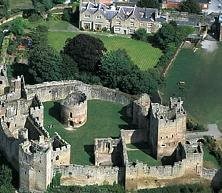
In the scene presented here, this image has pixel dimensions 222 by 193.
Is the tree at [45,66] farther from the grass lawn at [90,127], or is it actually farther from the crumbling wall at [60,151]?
the crumbling wall at [60,151]

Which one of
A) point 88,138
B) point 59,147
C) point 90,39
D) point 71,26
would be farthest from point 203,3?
point 59,147

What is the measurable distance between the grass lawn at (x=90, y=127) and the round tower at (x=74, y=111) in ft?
1.81

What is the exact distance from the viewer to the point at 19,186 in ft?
186

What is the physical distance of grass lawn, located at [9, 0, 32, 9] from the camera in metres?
97.1

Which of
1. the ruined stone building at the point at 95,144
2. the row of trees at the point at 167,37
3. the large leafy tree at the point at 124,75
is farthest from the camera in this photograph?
the row of trees at the point at 167,37

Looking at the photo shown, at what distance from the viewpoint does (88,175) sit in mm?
57375

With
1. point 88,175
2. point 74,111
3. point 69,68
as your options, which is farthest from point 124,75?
point 88,175

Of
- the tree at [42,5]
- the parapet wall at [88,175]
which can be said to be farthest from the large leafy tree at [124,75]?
the tree at [42,5]

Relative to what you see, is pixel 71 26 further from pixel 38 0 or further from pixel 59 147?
pixel 59 147

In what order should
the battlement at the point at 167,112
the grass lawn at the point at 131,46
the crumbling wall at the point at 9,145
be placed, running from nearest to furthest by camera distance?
the crumbling wall at the point at 9,145 < the battlement at the point at 167,112 < the grass lawn at the point at 131,46

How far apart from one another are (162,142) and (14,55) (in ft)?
82.5

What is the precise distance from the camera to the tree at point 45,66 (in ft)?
240

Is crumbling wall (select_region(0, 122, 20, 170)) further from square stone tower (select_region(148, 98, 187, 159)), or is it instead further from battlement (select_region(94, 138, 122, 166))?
square stone tower (select_region(148, 98, 187, 159))

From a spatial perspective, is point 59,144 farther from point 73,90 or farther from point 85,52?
point 85,52
